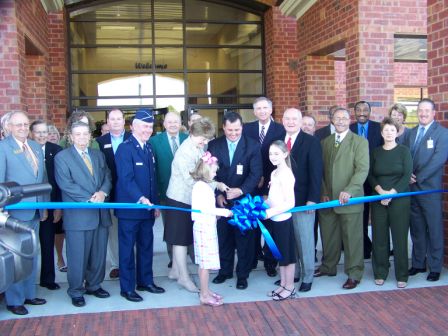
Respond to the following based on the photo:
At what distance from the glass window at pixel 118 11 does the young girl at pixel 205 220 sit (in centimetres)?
723

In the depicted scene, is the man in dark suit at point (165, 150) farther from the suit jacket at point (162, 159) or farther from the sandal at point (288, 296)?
the sandal at point (288, 296)

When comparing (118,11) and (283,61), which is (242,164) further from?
(118,11)

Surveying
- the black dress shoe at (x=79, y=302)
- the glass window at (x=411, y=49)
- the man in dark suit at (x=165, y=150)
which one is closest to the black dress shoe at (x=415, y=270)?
the man in dark suit at (x=165, y=150)

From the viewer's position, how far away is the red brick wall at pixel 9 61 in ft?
21.9

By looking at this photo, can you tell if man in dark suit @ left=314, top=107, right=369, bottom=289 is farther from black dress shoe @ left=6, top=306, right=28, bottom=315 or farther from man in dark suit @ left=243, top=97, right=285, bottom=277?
black dress shoe @ left=6, top=306, right=28, bottom=315

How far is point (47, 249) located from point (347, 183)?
3254 mm

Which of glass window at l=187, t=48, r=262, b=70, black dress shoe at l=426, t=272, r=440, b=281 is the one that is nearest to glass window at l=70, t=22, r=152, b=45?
glass window at l=187, t=48, r=262, b=70

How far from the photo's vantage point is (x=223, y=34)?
11641 millimetres

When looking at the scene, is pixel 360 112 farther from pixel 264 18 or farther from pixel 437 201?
pixel 264 18

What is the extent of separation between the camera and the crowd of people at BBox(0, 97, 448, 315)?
5055mm

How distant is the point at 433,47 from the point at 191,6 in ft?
21.1

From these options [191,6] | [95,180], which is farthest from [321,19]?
[95,180]

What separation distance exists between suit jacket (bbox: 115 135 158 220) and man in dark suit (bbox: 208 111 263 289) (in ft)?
2.39

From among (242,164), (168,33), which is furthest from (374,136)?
(168,33)
